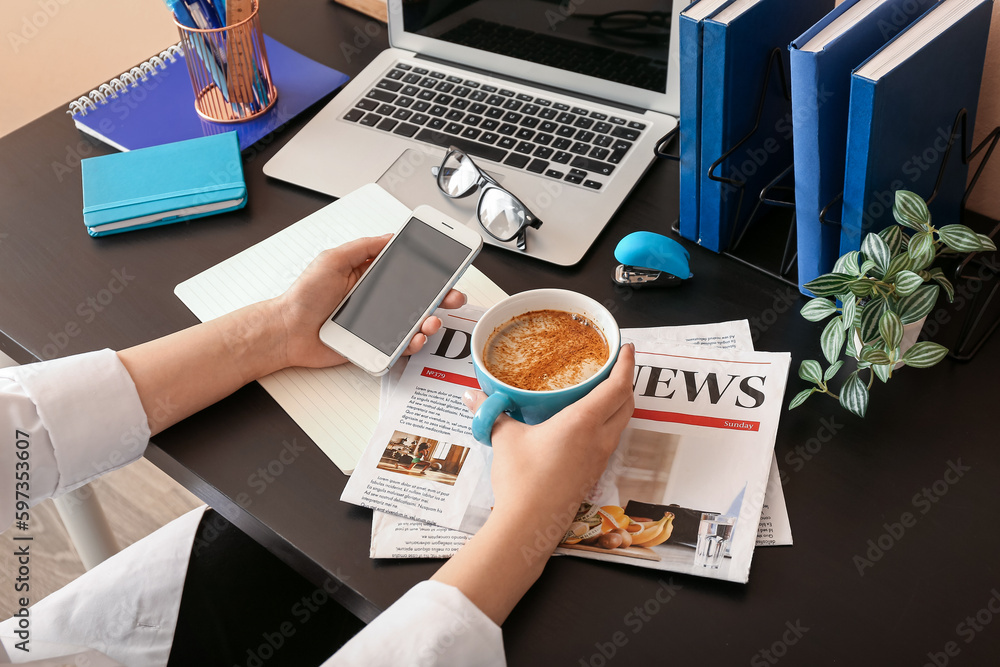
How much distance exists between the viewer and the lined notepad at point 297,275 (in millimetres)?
751

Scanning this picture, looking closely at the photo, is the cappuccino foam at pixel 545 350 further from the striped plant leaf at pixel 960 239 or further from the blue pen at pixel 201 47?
the blue pen at pixel 201 47

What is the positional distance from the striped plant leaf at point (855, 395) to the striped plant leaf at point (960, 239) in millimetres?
137

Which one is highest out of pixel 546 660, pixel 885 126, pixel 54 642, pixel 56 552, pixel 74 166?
pixel 885 126

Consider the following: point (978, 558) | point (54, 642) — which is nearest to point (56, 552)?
point (54, 642)

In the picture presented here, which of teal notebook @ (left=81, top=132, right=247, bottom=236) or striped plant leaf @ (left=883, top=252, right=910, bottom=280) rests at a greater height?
striped plant leaf @ (left=883, top=252, right=910, bottom=280)

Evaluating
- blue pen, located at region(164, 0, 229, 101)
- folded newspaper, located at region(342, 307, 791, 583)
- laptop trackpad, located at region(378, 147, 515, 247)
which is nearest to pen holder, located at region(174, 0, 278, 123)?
blue pen, located at region(164, 0, 229, 101)

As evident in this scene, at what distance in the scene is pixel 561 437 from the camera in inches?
26.0

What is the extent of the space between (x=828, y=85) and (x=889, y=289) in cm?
19

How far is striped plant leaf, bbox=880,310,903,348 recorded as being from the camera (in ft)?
2.13

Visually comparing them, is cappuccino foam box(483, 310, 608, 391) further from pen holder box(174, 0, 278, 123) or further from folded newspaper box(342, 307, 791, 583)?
pen holder box(174, 0, 278, 123)

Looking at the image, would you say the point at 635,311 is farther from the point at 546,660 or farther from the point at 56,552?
the point at 56,552

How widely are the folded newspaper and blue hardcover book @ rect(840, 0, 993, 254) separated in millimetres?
176

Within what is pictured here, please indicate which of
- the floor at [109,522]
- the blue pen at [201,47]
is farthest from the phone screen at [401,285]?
the floor at [109,522]

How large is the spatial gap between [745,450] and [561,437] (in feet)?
0.58
